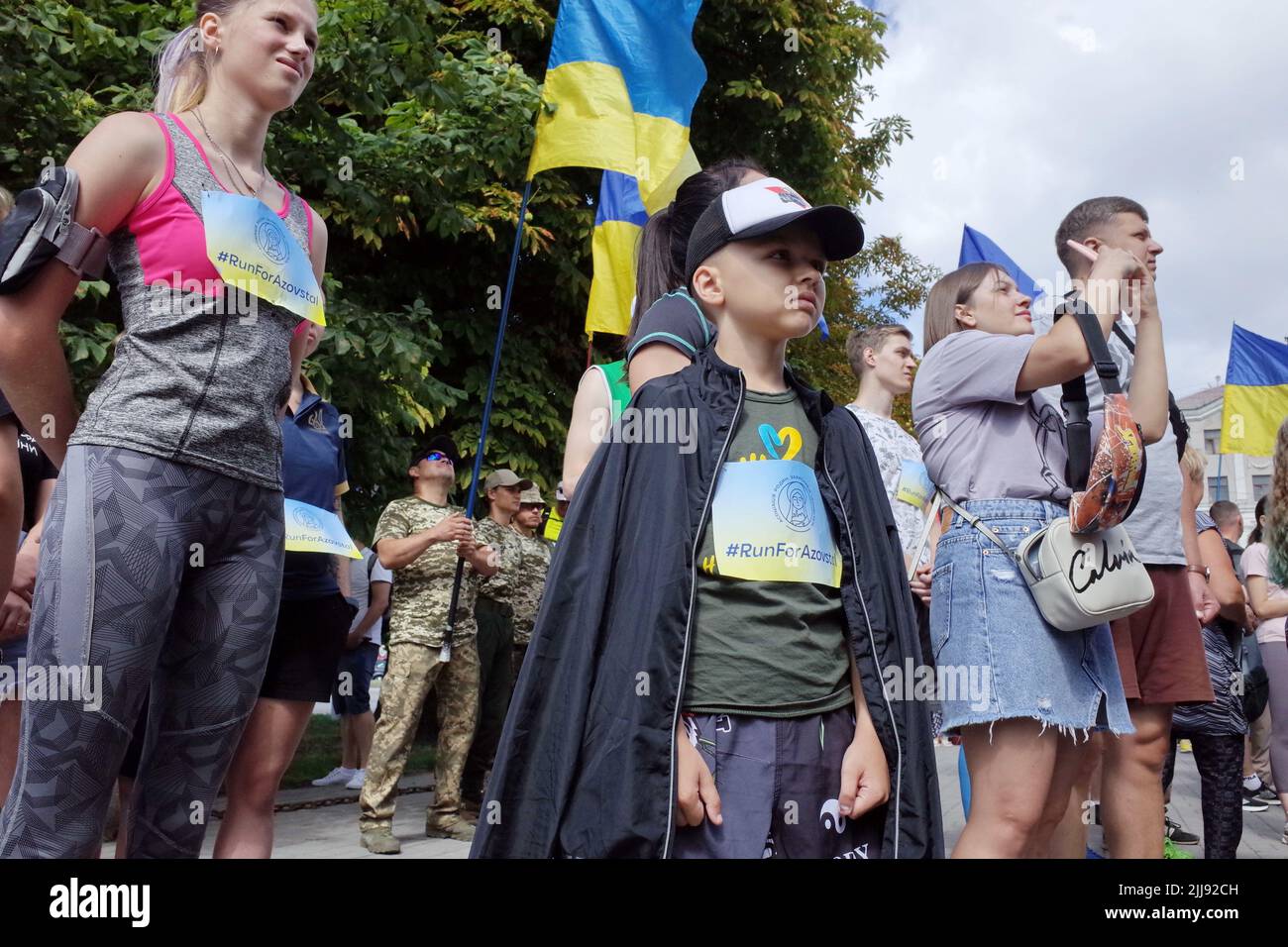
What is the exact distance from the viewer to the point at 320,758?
1239 centimetres

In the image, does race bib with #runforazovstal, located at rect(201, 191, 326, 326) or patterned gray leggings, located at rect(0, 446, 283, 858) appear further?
race bib with #runforazovstal, located at rect(201, 191, 326, 326)

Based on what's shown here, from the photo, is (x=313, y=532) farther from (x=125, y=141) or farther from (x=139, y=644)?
(x=125, y=141)

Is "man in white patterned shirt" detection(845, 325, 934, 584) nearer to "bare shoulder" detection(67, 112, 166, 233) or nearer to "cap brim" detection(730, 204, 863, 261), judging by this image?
"cap brim" detection(730, 204, 863, 261)

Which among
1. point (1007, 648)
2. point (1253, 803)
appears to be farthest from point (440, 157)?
point (1253, 803)

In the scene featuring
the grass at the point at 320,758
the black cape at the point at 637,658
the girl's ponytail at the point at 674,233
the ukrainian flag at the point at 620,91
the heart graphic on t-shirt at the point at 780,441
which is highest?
the ukrainian flag at the point at 620,91

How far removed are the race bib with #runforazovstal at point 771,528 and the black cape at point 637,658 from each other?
0.04m

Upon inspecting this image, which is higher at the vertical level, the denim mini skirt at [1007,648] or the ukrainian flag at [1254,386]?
the ukrainian flag at [1254,386]

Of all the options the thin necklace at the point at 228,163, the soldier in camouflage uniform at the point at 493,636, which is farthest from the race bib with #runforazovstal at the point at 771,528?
the soldier in camouflage uniform at the point at 493,636

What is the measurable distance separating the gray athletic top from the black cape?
71 centimetres

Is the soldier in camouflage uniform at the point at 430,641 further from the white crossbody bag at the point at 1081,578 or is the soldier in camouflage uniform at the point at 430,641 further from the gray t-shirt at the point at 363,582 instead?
the white crossbody bag at the point at 1081,578

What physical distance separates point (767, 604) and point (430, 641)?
547 centimetres

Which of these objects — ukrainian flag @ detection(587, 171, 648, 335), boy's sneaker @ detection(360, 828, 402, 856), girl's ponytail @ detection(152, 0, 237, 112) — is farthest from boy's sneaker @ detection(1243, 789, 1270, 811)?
girl's ponytail @ detection(152, 0, 237, 112)

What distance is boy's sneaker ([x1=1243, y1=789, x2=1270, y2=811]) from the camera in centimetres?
967

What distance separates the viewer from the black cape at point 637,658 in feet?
7.09
